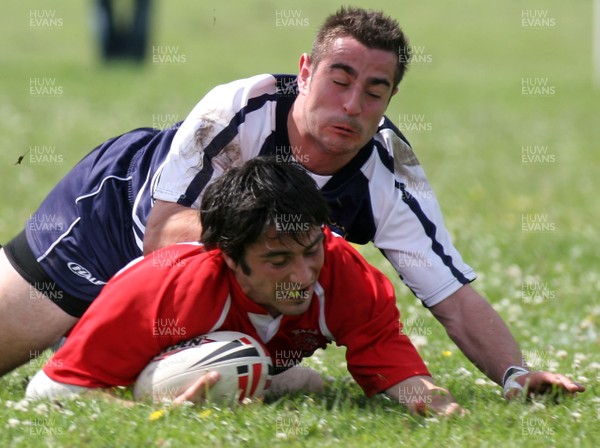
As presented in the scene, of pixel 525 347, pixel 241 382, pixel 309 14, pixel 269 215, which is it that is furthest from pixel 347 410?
pixel 309 14

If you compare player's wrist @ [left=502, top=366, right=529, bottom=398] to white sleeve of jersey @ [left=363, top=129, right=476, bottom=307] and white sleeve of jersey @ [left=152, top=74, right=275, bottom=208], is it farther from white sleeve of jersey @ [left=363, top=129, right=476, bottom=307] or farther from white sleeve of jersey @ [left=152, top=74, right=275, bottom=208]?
white sleeve of jersey @ [left=152, top=74, right=275, bottom=208]

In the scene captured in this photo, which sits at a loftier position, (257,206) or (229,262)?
(257,206)

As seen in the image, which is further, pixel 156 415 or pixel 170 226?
pixel 170 226

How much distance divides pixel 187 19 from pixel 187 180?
106 ft

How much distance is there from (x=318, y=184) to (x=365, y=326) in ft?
2.74

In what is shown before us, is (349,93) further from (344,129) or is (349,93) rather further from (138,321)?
(138,321)

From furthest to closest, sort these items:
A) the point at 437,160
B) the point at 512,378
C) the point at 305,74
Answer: the point at 437,160 → the point at 305,74 → the point at 512,378

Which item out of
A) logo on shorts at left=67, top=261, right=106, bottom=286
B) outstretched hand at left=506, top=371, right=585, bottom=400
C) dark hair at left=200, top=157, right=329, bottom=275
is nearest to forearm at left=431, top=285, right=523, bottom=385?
outstretched hand at left=506, top=371, right=585, bottom=400

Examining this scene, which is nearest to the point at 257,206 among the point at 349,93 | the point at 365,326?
the point at 365,326

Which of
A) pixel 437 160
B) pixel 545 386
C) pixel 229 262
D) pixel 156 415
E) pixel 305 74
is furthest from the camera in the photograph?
pixel 437 160

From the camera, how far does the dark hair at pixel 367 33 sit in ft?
18.0

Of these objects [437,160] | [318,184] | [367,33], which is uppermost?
[367,33]

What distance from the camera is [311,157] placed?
5680mm

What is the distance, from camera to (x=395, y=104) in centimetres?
1975
